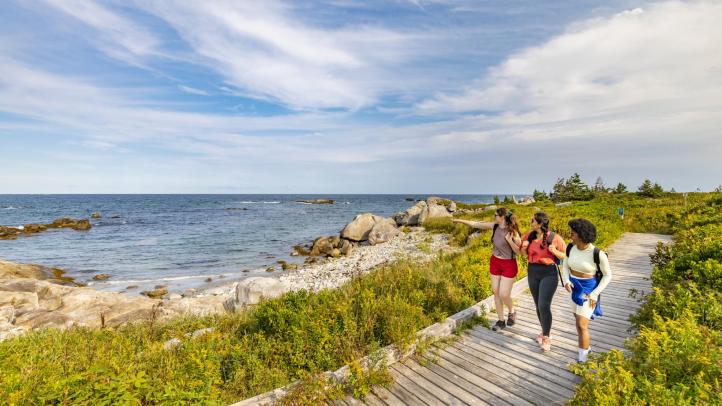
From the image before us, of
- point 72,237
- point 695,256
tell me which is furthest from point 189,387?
point 72,237

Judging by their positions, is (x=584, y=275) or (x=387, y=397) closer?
(x=387, y=397)

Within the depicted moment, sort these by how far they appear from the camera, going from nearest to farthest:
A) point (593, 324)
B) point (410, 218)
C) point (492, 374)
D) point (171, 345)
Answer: point (492, 374) → point (171, 345) → point (593, 324) → point (410, 218)

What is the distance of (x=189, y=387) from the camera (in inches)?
157

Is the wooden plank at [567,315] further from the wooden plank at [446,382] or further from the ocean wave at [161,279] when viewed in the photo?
the ocean wave at [161,279]

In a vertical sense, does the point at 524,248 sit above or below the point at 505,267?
above

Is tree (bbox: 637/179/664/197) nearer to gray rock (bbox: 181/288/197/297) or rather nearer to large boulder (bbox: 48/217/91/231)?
gray rock (bbox: 181/288/197/297)

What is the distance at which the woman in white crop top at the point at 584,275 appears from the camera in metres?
4.48

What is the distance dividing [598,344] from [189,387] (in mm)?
6484

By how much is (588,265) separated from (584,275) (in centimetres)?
17

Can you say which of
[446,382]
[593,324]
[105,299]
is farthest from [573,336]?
[105,299]

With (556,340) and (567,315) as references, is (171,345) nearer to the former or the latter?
(556,340)

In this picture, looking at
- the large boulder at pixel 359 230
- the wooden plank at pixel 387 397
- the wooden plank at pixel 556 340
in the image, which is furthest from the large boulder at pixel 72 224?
the wooden plank at pixel 556 340

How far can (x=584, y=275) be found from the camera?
15.2ft

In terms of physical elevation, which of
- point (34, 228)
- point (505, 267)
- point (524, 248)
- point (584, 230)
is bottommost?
point (34, 228)
